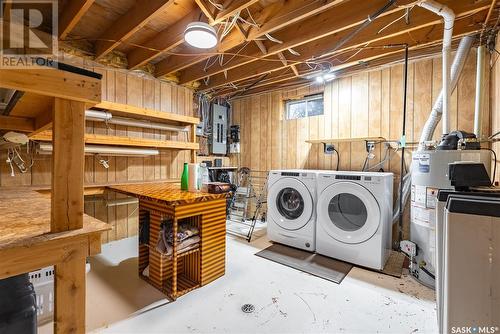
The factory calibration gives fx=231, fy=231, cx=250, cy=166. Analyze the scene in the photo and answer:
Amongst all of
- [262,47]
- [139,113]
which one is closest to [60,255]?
[139,113]

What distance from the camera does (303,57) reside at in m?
2.68

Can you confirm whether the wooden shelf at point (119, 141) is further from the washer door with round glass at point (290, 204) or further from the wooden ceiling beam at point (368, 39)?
the washer door with round glass at point (290, 204)

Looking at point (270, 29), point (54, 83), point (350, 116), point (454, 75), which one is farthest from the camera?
point (350, 116)

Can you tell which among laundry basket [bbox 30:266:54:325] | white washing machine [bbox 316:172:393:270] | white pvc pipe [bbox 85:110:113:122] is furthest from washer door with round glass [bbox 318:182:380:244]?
white pvc pipe [bbox 85:110:113:122]

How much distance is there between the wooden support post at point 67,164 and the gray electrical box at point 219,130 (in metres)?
3.32

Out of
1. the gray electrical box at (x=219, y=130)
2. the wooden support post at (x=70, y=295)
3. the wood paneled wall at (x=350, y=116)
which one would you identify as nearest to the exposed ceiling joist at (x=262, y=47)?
the wood paneled wall at (x=350, y=116)

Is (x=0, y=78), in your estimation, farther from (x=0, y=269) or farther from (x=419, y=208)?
(x=419, y=208)

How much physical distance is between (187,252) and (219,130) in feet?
8.81

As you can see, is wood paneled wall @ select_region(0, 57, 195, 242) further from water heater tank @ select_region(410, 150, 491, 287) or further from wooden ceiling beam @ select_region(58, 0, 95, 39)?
water heater tank @ select_region(410, 150, 491, 287)

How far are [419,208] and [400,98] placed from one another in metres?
1.40

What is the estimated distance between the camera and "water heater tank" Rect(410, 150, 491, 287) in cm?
192

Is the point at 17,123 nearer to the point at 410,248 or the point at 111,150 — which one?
the point at 111,150

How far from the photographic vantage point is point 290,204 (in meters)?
3.03

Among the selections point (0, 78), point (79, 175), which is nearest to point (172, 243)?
point (79, 175)
